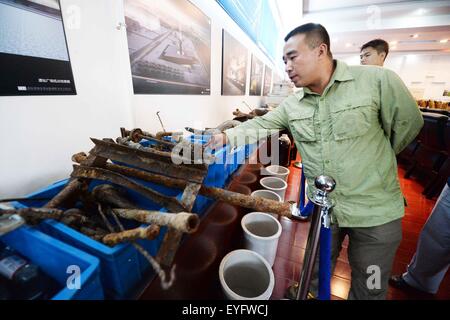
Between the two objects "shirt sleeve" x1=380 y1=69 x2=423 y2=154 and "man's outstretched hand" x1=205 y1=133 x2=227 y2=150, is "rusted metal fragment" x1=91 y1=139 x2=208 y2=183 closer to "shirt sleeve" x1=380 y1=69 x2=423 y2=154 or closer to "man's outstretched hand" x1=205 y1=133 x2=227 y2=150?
"man's outstretched hand" x1=205 y1=133 x2=227 y2=150

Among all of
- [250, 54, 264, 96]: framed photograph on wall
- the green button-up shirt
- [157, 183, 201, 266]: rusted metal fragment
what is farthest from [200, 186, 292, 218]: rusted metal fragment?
[250, 54, 264, 96]: framed photograph on wall

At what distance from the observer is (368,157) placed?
100cm

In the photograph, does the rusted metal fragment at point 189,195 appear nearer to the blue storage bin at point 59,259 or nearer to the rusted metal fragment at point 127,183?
the rusted metal fragment at point 127,183

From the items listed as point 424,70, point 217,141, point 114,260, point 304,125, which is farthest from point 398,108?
point 424,70

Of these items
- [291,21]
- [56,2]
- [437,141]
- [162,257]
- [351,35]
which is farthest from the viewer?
[351,35]

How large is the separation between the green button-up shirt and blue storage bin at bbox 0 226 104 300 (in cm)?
112

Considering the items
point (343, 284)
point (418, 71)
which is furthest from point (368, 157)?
point (418, 71)

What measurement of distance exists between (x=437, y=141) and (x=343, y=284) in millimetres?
3088

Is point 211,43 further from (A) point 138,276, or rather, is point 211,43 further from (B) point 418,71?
(B) point 418,71

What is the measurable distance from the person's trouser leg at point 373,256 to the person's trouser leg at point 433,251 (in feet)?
1.38

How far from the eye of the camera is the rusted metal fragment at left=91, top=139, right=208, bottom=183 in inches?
28.1

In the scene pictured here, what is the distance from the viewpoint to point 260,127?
1.33 meters

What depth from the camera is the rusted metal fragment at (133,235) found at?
0.40 meters

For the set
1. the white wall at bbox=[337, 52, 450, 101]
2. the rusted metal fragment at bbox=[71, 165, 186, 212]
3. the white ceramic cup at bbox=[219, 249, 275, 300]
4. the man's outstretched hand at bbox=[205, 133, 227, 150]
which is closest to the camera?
the rusted metal fragment at bbox=[71, 165, 186, 212]
